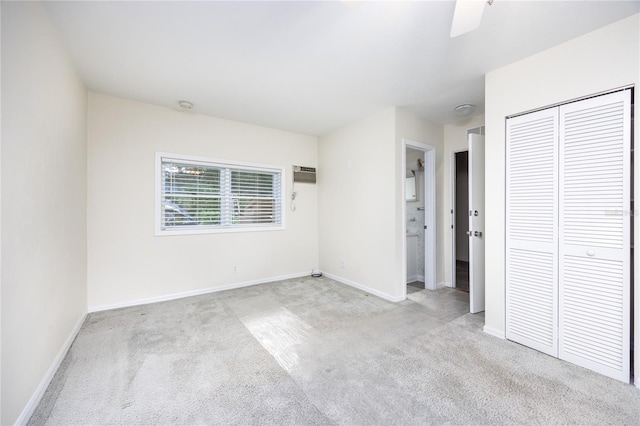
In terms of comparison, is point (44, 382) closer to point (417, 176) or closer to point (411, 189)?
point (411, 189)

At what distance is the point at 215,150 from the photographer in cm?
378

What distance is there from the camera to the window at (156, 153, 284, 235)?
11.5ft

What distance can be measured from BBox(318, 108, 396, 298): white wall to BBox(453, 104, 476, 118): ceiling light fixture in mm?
849

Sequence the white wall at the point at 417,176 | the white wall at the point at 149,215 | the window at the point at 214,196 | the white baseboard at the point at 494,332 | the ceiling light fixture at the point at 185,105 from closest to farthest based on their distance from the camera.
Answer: the white baseboard at the point at 494,332
the white wall at the point at 149,215
the ceiling light fixture at the point at 185,105
the window at the point at 214,196
the white wall at the point at 417,176

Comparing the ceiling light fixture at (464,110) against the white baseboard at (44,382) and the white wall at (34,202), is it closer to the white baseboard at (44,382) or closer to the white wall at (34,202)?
the white wall at (34,202)

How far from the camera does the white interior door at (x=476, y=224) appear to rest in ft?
9.61

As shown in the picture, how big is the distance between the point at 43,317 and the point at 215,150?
2.61 metres

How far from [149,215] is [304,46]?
9.13 feet

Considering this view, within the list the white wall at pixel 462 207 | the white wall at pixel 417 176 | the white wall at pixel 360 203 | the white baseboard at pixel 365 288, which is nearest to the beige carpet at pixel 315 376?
the white baseboard at pixel 365 288

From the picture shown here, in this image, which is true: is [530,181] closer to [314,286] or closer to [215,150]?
[314,286]

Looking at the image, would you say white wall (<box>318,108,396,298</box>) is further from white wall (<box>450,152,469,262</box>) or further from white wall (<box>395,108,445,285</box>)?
white wall (<box>450,152,469,262</box>)

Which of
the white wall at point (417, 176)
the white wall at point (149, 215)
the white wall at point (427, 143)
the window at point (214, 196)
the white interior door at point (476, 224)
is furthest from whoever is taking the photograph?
the white wall at point (417, 176)

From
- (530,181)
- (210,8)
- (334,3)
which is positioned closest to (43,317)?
(210,8)

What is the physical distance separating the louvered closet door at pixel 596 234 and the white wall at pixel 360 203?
1653 mm
